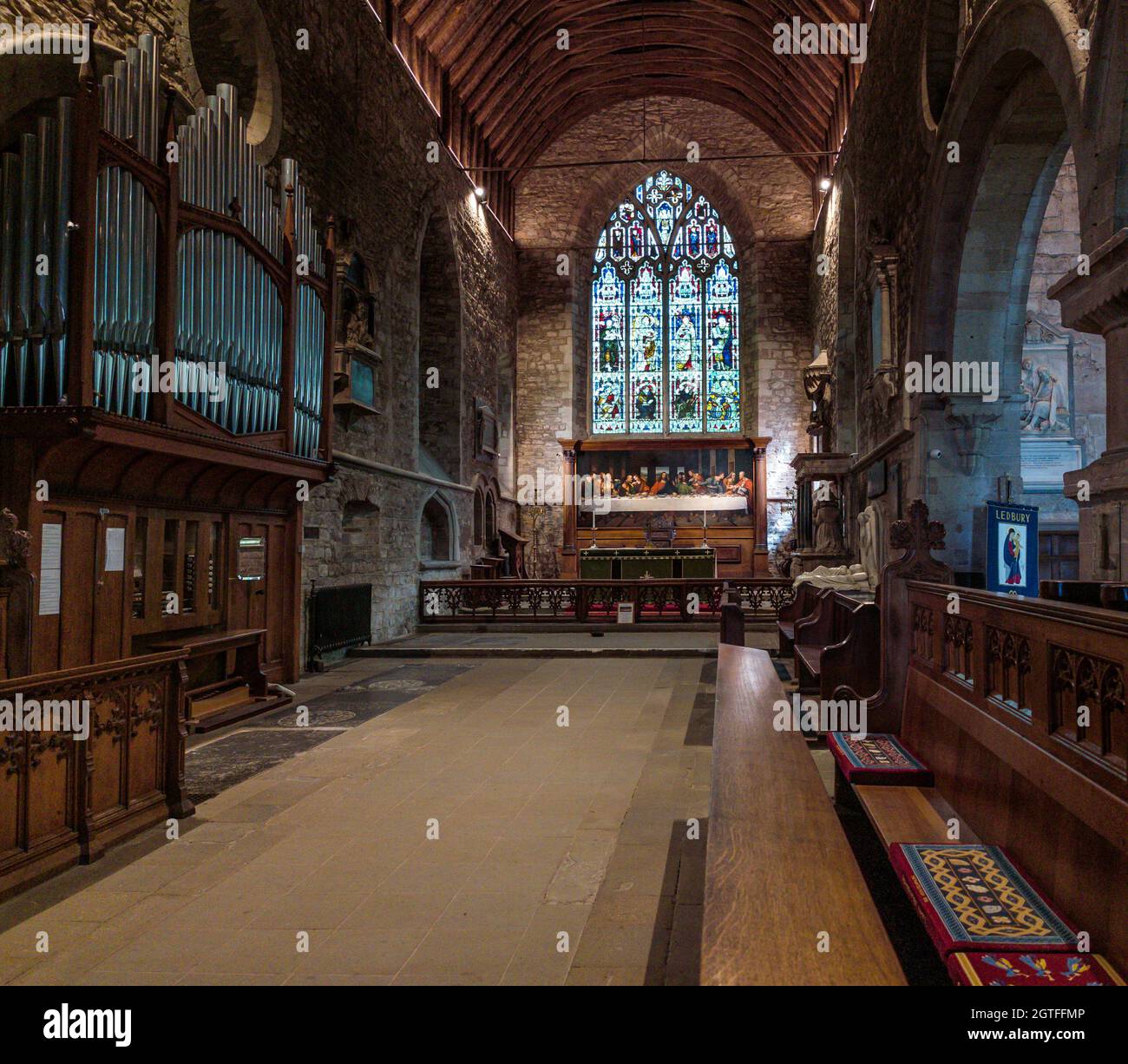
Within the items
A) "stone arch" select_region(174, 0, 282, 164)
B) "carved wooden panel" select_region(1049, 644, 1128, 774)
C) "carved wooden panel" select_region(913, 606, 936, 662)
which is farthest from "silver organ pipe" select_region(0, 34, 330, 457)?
"carved wooden panel" select_region(1049, 644, 1128, 774)

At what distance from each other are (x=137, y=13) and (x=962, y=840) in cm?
701

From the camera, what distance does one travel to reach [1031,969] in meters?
1.71

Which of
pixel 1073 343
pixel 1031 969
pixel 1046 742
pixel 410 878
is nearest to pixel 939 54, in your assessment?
pixel 1073 343

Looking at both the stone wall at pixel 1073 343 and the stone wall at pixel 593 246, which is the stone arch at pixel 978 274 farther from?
the stone wall at pixel 593 246

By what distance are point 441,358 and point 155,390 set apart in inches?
364

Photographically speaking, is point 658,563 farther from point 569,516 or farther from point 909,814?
point 909,814

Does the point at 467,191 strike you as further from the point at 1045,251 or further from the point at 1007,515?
the point at 1007,515

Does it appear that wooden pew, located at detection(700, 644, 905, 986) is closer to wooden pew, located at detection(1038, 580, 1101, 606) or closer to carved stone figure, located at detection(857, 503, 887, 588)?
wooden pew, located at detection(1038, 580, 1101, 606)

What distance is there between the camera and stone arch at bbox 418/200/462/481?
46.1 feet

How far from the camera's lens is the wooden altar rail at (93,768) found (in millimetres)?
3027

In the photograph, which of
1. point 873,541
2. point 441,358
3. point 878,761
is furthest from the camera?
point 441,358

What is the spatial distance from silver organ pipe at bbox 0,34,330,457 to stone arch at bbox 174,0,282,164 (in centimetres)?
125

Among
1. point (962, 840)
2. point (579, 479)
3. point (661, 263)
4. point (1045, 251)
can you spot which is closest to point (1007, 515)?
point (962, 840)
